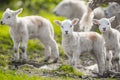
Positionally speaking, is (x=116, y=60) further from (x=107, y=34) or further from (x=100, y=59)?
(x=107, y=34)

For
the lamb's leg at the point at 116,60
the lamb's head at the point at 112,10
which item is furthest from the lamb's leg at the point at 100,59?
the lamb's head at the point at 112,10

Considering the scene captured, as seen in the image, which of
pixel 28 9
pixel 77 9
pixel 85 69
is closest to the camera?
pixel 85 69

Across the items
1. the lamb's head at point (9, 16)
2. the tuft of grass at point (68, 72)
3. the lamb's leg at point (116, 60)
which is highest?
the lamb's head at point (9, 16)

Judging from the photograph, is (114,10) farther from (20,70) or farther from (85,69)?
(20,70)

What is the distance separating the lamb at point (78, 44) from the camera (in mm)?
17188

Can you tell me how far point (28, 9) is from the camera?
117 feet

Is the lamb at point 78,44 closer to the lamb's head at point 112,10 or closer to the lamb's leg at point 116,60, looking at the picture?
the lamb's leg at point 116,60

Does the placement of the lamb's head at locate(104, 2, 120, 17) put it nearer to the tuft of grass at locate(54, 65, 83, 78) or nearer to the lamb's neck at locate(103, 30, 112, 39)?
the lamb's neck at locate(103, 30, 112, 39)

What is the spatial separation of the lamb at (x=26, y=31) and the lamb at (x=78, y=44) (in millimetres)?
1375

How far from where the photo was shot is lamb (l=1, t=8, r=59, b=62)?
711 inches

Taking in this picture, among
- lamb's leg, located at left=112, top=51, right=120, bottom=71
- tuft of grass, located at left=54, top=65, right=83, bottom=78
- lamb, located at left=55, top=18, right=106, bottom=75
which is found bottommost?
tuft of grass, located at left=54, top=65, right=83, bottom=78

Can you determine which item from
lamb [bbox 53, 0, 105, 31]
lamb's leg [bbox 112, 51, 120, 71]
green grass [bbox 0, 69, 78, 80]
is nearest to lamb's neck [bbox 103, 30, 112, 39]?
lamb's leg [bbox 112, 51, 120, 71]

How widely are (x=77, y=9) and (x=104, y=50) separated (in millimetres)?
6117

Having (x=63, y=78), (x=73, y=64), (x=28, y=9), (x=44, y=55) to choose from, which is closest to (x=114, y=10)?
(x=44, y=55)
